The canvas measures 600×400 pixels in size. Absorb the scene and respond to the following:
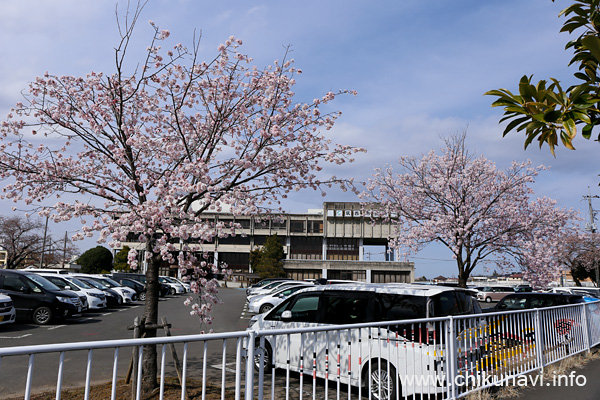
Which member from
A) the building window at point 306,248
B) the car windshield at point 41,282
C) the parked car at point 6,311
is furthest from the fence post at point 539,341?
the building window at point 306,248

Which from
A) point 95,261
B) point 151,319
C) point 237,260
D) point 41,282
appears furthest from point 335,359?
point 237,260

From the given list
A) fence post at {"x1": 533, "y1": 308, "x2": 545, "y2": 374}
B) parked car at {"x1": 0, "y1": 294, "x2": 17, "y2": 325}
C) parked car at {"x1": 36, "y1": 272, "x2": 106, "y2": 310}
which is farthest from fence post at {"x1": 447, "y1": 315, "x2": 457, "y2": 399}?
parked car at {"x1": 36, "y1": 272, "x2": 106, "y2": 310}

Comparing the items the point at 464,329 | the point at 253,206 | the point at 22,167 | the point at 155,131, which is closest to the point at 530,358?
the point at 464,329

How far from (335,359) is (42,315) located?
13601mm

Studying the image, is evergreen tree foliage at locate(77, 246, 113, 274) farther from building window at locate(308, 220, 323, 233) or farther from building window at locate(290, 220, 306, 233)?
building window at locate(308, 220, 323, 233)

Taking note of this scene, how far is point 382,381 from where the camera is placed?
529 centimetres

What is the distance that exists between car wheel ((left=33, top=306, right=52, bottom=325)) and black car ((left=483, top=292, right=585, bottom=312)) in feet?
48.1

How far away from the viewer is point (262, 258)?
60688mm

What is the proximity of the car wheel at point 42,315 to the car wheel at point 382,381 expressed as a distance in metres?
13.1

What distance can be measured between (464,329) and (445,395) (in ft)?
3.18

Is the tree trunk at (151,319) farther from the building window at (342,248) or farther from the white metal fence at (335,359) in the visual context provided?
the building window at (342,248)

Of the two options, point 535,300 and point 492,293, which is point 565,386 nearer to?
point 535,300

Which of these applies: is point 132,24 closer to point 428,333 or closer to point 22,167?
point 22,167

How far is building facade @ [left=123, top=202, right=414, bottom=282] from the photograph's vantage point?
6669 centimetres
